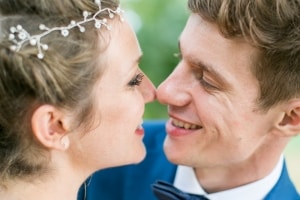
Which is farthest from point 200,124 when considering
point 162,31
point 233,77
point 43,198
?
point 162,31

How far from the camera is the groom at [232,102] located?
181 centimetres

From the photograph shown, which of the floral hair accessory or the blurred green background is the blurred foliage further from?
the floral hair accessory

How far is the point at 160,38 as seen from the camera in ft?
15.5

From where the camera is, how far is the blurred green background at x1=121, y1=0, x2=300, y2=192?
4.59 m

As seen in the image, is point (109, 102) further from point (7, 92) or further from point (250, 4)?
point (250, 4)

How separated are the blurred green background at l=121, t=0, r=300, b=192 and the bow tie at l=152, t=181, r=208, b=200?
8.19 ft

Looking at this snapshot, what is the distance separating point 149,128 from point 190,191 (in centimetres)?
33

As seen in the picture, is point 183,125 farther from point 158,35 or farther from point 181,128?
point 158,35

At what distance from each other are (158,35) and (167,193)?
2.85 meters

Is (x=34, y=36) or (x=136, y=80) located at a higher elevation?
(x=34, y=36)

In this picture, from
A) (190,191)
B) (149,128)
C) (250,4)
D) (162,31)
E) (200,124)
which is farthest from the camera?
(162,31)

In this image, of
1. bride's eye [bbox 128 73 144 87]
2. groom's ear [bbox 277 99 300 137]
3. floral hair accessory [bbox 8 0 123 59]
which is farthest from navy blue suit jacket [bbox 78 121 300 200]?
floral hair accessory [bbox 8 0 123 59]

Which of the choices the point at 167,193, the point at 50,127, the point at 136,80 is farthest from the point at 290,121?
the point at 50,127

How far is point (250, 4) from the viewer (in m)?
1.80
